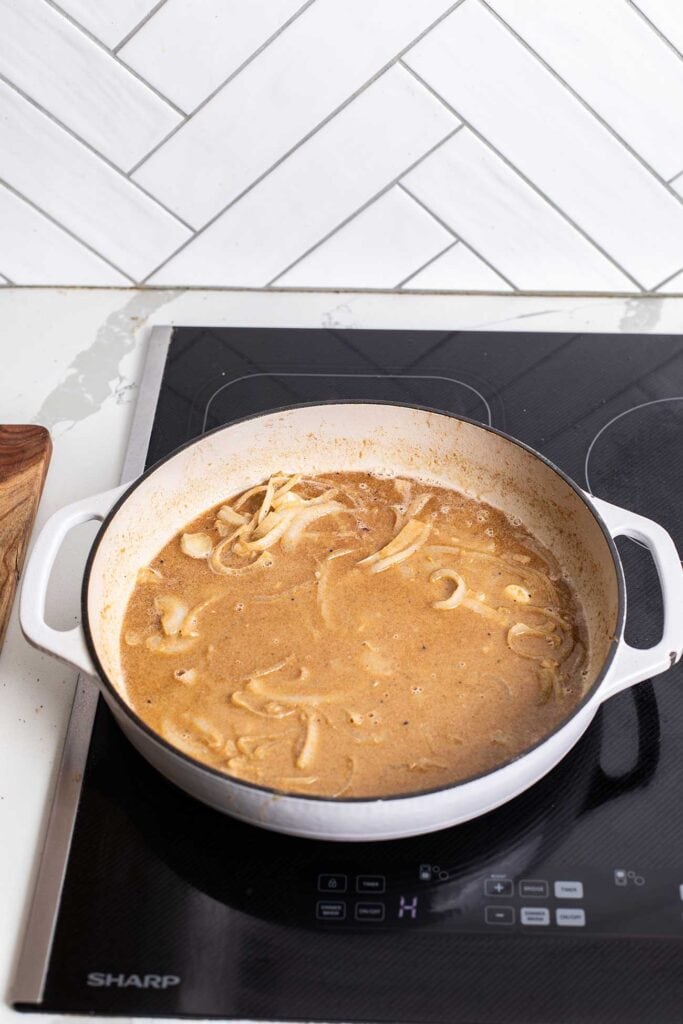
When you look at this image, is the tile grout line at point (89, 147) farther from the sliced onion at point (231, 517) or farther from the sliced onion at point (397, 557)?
the sliced onion at point (397, 557)

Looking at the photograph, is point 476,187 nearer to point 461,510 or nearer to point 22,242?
point 461,510

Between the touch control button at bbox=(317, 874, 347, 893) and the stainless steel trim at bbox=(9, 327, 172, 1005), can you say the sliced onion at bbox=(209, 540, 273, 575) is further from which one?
the touch control button at bbox=(317, 874, 347, 893)

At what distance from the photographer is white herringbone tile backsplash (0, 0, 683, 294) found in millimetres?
1193

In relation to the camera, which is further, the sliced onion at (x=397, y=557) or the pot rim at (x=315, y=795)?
the sliced onion at (x=397, y=557)

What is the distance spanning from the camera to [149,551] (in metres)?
1.08

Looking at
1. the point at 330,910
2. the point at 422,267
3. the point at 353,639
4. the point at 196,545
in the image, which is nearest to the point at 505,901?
the point at 330,910

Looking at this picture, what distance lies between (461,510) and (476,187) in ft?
1.56

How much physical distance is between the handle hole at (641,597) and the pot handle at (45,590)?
1.77ft

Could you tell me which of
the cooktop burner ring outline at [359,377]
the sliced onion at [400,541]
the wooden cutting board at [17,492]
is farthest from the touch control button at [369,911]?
the cooktop burner ring outline at [359,377]

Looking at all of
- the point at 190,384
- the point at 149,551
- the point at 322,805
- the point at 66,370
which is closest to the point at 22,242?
the point at 66,370

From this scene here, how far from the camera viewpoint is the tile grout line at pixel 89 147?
1255mm

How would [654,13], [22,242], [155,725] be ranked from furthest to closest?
1. [22,242]
2. [654,13]
3. [155,725]

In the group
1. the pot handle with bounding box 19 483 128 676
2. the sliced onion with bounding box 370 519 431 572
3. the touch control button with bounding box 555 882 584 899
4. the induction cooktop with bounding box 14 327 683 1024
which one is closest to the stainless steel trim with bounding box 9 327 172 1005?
the induction cooktop with bounding box 14 327 683 1024

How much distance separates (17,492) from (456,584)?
51cm
